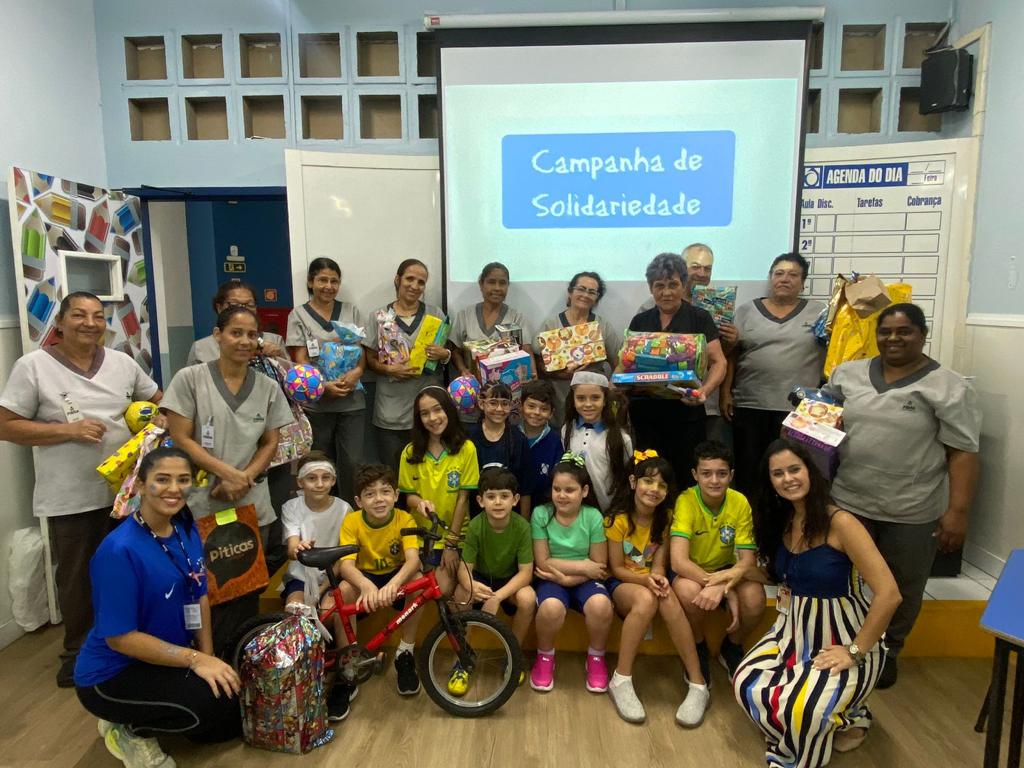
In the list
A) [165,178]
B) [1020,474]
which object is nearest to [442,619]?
[1020,474]

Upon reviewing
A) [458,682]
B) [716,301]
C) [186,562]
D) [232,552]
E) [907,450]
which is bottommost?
[458,682]

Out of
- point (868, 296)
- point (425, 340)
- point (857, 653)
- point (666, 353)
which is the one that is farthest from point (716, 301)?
point (857, 653)

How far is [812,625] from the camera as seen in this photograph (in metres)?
1.95

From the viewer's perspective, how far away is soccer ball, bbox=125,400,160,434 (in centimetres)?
232

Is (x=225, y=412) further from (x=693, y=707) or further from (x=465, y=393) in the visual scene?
(x=693, y=707)

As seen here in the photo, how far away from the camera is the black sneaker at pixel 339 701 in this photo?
2.09m

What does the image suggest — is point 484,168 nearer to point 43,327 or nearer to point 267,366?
point 267,366

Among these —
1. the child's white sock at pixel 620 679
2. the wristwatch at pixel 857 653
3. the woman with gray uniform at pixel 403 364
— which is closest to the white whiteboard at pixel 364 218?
the woman with gray uniform at pixel 403 364

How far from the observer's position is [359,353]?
2.88 metres

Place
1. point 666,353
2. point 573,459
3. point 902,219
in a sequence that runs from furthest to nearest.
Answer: point 902,219 < point 666,353 < point 573,459

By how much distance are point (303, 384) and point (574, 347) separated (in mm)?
1251

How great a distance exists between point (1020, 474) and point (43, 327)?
4.53 m

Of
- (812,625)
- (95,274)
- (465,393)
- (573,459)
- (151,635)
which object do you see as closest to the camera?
(151,635)

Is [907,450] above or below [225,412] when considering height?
below
